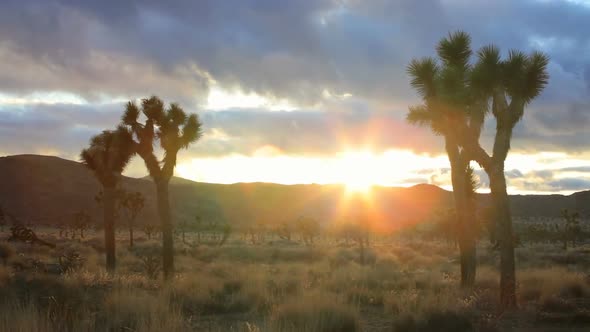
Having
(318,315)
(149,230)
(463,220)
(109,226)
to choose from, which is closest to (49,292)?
(318,315)

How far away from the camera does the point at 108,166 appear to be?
2723 cm

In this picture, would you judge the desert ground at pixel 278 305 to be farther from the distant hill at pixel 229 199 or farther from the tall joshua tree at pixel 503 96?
the distant hill at pixel 229 199

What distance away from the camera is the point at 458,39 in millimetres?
18172

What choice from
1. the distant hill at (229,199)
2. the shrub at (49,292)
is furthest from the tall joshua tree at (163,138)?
the distant hill at (229,199)

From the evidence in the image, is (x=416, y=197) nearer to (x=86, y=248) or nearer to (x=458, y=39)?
(x=86, y=248)

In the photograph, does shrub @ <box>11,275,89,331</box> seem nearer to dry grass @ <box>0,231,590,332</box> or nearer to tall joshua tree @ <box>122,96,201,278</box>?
dry grass @ <box>0,231,590,332</box>

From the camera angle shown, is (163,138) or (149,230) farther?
(149,230)

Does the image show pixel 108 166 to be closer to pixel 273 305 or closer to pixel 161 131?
pixel 161 131

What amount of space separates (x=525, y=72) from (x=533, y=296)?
22.9 ft

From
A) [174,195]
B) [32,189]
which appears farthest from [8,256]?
[174,195]

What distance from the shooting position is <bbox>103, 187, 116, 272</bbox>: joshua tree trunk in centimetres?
2656

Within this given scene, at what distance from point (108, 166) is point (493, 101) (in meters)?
19.0

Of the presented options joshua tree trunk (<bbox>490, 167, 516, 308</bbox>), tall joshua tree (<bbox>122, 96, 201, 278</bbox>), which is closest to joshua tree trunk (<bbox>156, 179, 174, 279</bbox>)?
tall joshua tree (<bbox>122, 96, 201, 278</bbox>)

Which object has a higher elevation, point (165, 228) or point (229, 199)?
point (229, 199)
